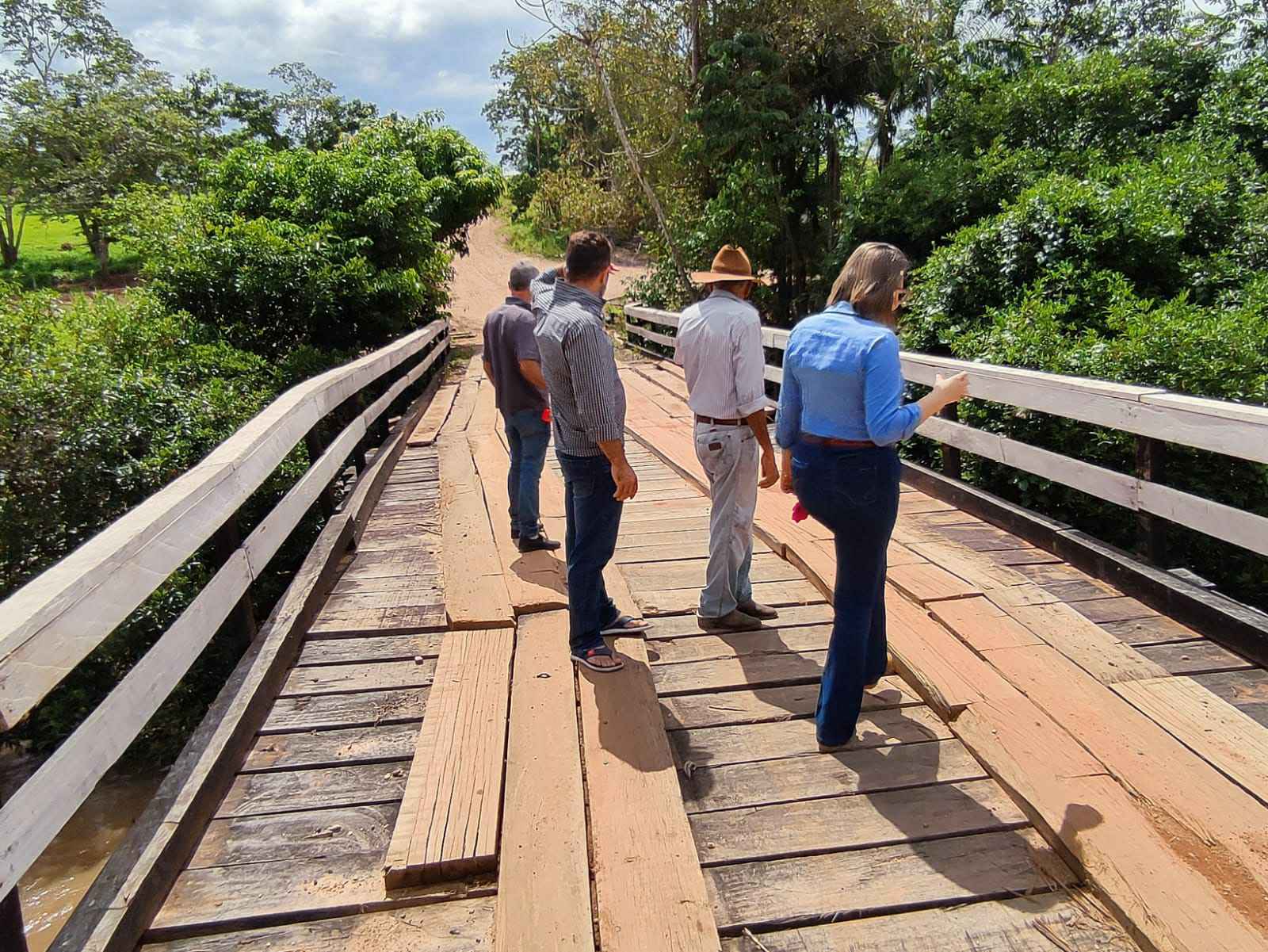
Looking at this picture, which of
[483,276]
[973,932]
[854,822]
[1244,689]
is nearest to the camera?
[973,932]

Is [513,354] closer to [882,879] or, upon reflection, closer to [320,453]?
[320,453]

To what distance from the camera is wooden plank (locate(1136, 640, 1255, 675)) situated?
132 inches

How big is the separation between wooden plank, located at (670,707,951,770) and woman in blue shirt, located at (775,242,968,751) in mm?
130

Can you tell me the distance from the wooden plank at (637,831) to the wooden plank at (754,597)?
0.80m

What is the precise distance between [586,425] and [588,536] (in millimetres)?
459

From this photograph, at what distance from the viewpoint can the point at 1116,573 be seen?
4.16m

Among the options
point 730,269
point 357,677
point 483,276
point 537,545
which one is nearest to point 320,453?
point 537,545

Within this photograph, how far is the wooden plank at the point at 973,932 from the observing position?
2117mm

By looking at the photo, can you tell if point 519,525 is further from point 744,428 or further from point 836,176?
point 836,176

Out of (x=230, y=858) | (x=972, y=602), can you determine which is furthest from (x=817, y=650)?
(x=230, y=858)

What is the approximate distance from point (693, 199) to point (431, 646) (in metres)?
14.8

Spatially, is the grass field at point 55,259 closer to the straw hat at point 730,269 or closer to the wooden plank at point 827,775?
the straw hat at point 730,269

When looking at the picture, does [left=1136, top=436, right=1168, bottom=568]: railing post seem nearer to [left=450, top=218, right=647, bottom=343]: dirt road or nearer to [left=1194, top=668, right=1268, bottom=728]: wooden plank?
[left=1194, top=668, right=1268, bottom=728]: wooden plank

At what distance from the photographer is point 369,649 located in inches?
147
